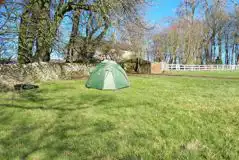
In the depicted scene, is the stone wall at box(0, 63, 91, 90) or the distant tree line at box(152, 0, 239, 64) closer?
the stone wall at box(0, 63, 91, 90)

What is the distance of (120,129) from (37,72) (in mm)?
9680

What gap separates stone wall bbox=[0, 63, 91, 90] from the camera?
35.8ft

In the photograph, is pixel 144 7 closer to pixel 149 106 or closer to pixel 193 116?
pixel 149 106

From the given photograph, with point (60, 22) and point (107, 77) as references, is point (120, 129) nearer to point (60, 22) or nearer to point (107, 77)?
point (107, 77)

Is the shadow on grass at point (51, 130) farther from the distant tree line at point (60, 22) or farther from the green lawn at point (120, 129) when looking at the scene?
the distant tree line at point (60, 22)

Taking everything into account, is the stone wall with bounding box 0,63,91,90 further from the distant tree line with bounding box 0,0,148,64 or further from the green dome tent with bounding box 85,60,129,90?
the green dome tent with bounding box 85,60,129,90

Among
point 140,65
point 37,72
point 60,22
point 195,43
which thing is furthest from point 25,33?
point 195,43

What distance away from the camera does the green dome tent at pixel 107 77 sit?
373 cm

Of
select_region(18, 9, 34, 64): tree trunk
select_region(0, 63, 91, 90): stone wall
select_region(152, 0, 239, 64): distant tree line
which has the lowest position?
select_region(0, 63, 91, 90): stone wall

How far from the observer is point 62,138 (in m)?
4.04

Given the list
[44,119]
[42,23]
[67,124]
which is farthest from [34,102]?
[42,23]

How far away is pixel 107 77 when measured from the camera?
373cm

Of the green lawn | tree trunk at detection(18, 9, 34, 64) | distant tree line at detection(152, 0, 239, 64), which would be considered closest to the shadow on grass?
the green lawn

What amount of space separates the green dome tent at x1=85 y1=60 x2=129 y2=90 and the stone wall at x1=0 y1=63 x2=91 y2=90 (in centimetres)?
772
